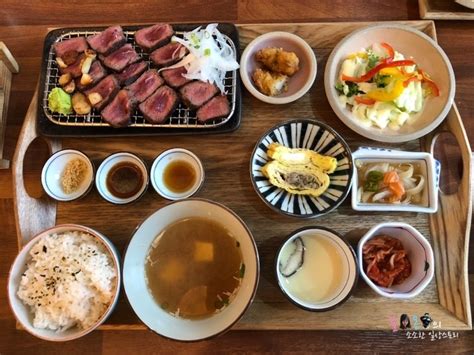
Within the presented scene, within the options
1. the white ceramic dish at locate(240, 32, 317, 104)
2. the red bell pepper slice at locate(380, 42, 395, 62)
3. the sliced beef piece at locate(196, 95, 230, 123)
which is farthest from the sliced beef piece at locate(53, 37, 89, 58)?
the red bell pepper slice at locate(380, 42, 395, 62)

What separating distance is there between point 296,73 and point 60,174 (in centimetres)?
131

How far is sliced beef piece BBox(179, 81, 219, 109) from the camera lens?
2137 millimetres

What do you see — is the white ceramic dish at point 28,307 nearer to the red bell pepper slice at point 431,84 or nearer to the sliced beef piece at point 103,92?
the sliced beef piece at point 103,92

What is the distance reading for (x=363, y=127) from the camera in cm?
211

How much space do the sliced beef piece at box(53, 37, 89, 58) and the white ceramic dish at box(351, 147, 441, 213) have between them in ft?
4.95

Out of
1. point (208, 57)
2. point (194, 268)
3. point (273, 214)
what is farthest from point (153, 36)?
point (194, 268)

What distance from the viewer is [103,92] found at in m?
2.17

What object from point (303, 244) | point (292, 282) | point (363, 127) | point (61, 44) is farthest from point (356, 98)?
point (61, 44)

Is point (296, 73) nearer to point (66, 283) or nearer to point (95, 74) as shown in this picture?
point (95, 74)

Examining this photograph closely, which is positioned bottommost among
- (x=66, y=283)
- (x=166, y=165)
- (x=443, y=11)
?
(x=66, y=283)

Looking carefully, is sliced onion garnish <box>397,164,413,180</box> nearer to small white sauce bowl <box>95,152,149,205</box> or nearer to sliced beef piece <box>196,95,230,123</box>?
sliced beef piece <box>196,95,230,123</box>

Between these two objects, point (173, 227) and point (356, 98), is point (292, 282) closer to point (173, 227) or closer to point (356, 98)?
point (173, 227)

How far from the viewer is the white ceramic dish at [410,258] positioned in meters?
1.83

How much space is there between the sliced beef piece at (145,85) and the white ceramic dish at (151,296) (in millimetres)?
681
